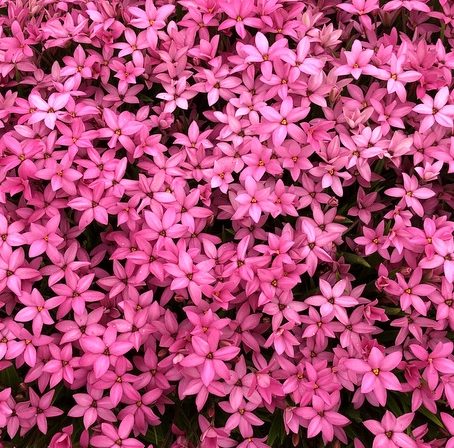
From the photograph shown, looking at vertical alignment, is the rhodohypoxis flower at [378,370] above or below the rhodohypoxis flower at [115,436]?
above

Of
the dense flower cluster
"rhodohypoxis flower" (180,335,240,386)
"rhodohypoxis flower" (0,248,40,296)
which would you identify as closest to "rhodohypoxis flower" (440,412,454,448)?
the dense flower cluster

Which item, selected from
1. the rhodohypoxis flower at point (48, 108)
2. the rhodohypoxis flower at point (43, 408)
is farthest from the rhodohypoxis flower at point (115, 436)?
the rhodohypoxis flower at point (48, 108)

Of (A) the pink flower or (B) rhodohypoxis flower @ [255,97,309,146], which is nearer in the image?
(A) the pink flower

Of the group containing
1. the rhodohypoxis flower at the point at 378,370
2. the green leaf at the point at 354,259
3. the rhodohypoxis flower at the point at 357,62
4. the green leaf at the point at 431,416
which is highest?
the rhodohypoxis flower at the point at 357,62

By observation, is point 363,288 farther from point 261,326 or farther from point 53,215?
point 53,215

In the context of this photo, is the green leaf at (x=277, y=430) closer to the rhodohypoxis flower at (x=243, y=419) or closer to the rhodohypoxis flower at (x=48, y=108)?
the rhodohypoxis flower at (x=243, y=419)

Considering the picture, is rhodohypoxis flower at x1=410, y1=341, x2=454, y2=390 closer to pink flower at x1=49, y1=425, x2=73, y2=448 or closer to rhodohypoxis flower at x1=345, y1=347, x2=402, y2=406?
rhodohypoxis flower at x1=345, y1=347, x2=402, y2=406

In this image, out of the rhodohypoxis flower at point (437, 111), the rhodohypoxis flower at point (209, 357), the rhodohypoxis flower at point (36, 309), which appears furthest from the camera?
the rhodohypoxis flower at point (437, 111)

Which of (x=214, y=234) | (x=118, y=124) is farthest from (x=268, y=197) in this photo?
(x=118, y=124)
